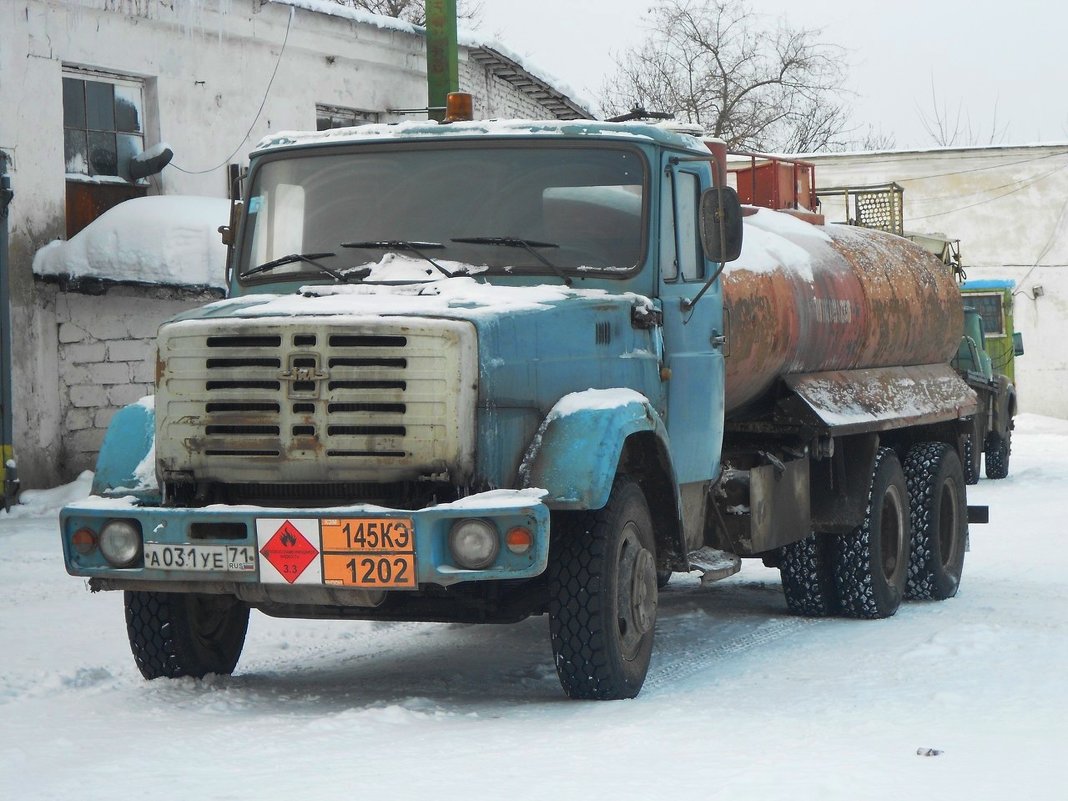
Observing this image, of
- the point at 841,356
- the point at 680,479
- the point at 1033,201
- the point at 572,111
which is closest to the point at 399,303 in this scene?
the point at 680,479

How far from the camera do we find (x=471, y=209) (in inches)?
269

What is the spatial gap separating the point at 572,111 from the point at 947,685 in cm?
2083

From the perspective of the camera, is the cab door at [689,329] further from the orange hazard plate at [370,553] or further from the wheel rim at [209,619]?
the wheel rim at [209,619]

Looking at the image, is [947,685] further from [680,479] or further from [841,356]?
[841,356]

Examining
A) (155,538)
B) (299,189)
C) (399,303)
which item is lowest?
(155,538)

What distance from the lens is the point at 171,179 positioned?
17547 mm

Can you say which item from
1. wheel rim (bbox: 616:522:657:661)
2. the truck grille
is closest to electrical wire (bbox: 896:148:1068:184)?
wheel rim (bbox: 616:522:657:661)

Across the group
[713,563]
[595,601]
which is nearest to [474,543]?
[595,601]

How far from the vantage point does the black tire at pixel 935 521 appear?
10.2 metres

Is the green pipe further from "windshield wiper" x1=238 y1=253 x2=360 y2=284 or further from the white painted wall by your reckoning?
the white painted wall

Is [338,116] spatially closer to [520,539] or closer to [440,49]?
[440,49]

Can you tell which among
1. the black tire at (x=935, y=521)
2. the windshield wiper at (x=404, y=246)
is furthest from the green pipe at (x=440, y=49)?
the windshield wiper at (x=404, y=246)

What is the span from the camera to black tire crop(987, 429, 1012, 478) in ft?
66.5

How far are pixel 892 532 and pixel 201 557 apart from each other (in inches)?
200
